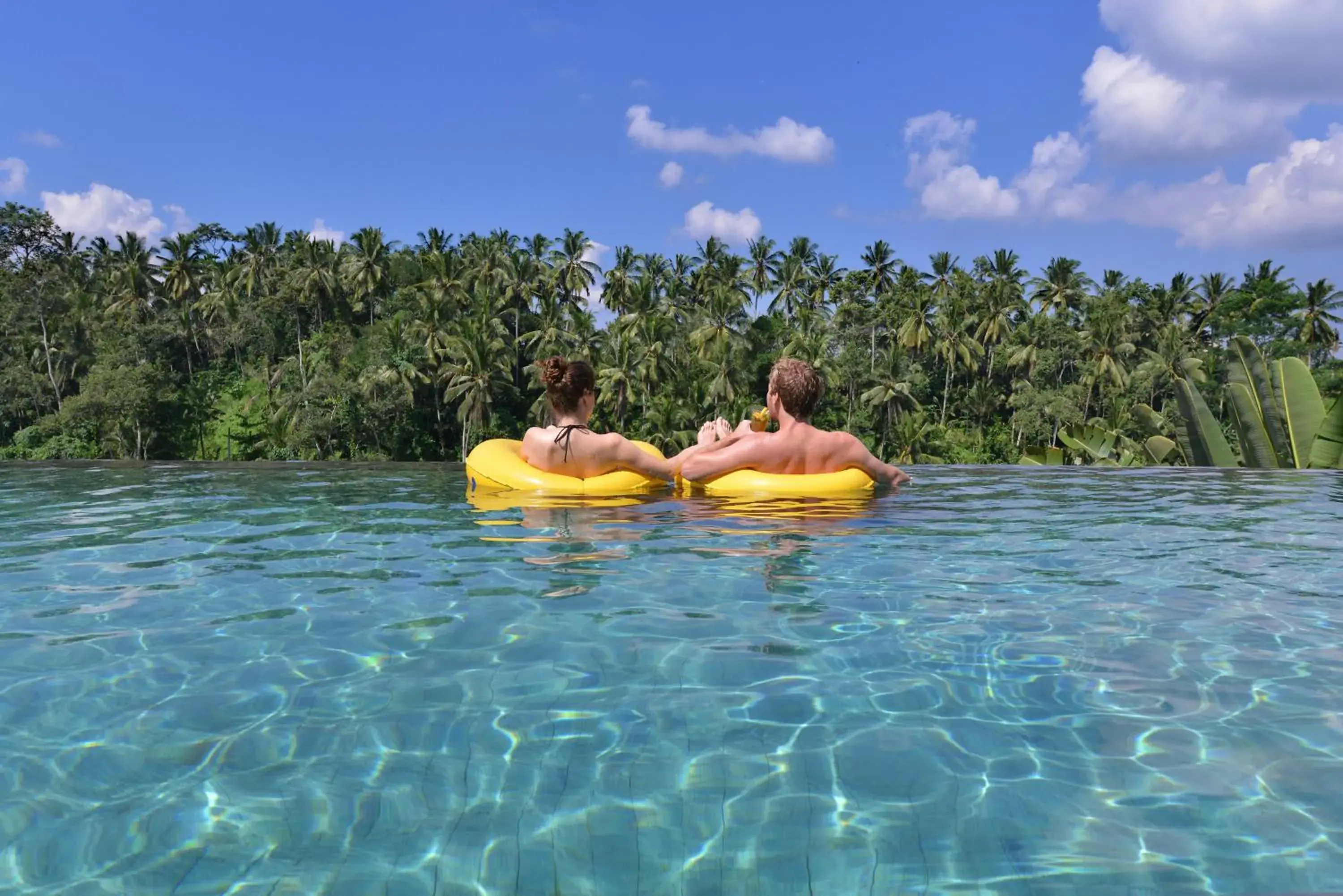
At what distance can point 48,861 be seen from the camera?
1.83 m

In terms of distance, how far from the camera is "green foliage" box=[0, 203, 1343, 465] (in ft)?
147

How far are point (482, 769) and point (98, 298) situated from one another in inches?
2549

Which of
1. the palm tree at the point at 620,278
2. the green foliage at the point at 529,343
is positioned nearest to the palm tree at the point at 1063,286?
the green foliage at the point at 529,343

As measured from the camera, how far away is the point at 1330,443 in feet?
52.9

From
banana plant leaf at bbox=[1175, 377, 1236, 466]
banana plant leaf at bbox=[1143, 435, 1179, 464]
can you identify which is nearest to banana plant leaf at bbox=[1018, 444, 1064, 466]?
banana plant leaf at bbox=[1143, 435, 1179, 464]

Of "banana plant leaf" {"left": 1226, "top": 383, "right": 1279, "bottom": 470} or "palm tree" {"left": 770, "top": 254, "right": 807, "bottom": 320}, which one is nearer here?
"banana plant leaf" {"left": 1226, "top": 383, "right": 1279, "bottom": 470}

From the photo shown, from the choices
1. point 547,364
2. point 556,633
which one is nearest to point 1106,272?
point 547,364

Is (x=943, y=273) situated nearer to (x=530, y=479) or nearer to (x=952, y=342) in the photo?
(x=952, y=342)

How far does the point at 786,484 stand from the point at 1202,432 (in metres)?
14.9

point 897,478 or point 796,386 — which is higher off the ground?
point 796,386

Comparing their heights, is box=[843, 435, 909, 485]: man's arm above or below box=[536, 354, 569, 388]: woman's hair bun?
below

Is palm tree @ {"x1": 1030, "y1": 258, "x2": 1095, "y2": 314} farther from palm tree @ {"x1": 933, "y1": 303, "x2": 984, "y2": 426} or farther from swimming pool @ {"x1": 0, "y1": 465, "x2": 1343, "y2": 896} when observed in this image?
swimming pool @ {"x1": 0, "y1": 465, "x2": 1343, "y2": 896}

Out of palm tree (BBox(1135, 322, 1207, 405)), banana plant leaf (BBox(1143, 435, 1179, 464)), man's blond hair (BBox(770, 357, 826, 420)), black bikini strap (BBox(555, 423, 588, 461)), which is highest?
palm tree (BBox(1135, 322, 1207, 405))

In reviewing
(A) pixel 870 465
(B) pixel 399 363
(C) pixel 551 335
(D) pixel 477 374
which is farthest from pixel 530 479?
(B) pixel 399 363
